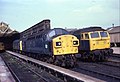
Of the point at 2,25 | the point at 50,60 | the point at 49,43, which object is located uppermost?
the point at 2,25

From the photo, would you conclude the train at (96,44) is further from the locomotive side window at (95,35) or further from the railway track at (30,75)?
the railway track at (30,75)

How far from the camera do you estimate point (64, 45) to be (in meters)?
16.9

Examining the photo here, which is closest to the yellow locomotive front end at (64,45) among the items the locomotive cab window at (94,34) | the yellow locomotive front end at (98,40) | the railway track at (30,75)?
the railway track at (30,75)

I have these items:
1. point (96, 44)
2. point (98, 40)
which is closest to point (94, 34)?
point (98, 40)

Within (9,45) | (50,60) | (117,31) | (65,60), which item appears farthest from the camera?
(9,45)

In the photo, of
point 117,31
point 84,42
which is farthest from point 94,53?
point 117,31

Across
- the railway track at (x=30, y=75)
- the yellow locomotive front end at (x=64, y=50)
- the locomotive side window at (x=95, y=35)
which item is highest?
the locomotive side window at (x=95, y=35)

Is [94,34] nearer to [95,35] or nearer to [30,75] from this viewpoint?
[95,35]

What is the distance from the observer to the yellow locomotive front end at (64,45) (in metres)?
16.5

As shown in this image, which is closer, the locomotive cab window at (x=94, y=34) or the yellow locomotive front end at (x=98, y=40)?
the yellow locomotive front end at (x=98, y=40)

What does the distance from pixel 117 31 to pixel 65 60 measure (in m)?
33.4

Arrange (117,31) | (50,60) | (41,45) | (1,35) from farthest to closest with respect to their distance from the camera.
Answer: (1,35) → (117,31) → (41,45) → (50,60)

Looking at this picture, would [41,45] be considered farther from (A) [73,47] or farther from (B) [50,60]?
(A) [73,47]

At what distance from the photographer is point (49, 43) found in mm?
17203
